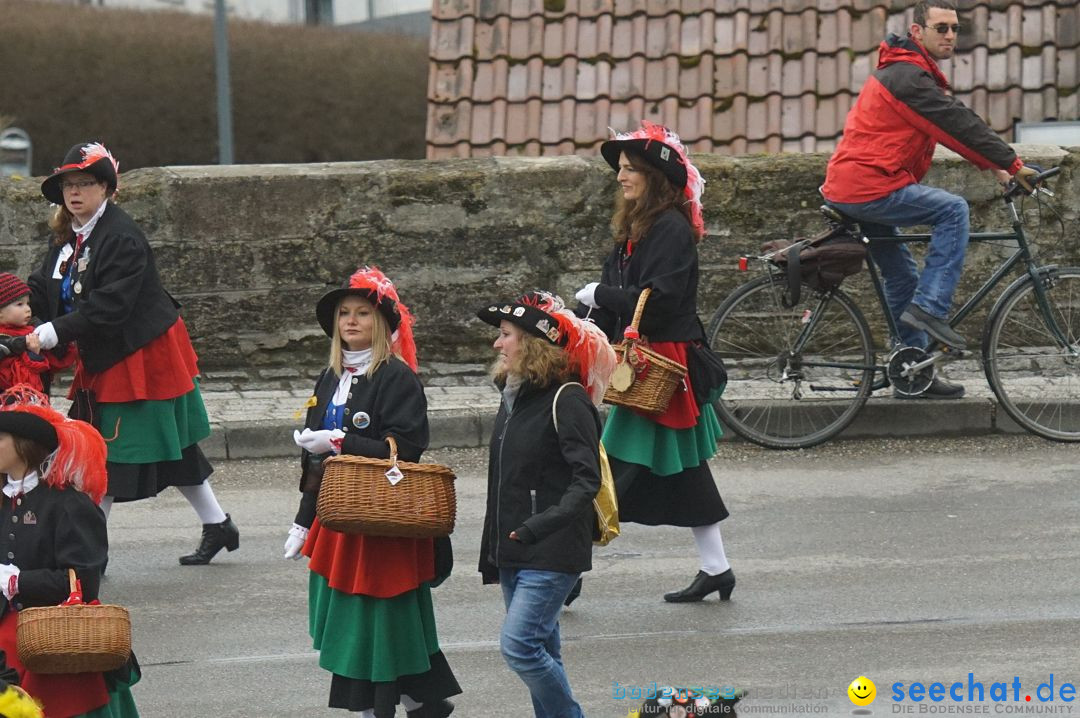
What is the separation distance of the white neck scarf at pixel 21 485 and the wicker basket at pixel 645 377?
2.30 m

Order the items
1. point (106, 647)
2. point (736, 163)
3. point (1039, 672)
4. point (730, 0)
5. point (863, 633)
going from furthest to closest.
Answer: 1. point (730, 0)
2. point (736, 163)
3. point (863, 633)
4. point (1039, 672)
5. point (106, 647)

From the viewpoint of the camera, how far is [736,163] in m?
9.94

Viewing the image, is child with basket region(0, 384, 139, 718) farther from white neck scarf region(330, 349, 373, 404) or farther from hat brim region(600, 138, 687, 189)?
hat brim region(600, 138, 687, 189)

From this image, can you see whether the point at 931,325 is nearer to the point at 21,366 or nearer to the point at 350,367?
the point at 350,367

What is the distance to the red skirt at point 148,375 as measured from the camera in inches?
279

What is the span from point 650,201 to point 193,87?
72.8 feet

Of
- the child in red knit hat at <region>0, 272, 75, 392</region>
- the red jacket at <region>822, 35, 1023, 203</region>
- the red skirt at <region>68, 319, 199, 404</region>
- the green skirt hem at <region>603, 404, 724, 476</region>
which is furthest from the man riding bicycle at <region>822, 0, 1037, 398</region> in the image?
the child in red knit hat at <region>0, 272, 75, 392</region>

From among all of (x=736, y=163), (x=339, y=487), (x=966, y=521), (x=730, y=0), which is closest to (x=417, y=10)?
(x=730, y=0)

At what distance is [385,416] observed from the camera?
5.42m

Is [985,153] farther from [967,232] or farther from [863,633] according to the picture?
[863,633]

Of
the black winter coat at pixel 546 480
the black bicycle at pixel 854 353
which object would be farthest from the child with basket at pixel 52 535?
the black bicycle at pixel 854 353

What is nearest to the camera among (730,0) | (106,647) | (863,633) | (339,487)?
(106,647)

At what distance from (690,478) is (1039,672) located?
4.95ft

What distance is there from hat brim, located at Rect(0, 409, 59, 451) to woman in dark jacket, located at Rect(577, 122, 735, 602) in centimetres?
238
